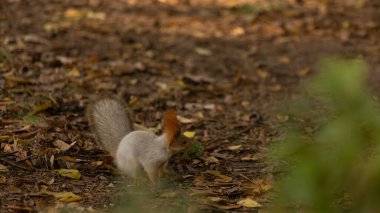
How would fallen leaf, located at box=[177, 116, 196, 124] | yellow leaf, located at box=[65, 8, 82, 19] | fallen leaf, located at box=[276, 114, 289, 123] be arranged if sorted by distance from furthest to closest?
yellow leaf, located at box=[65, 8, 82, 19]
fallen leaf, located at box=[276, 114, 289, 123]
fallen leaf, located at box=[177, 116, 196, 124]

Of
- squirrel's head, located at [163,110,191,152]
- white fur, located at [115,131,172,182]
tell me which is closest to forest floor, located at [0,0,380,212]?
white fur, located at [115,131,172,182]

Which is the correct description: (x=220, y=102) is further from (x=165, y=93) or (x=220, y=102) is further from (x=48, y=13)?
(x=48, y=13)

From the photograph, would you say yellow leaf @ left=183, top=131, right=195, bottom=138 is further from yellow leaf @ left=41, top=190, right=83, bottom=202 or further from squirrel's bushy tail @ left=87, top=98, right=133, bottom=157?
yellow leaf @ left=41, top=190, right=83, bottom=202

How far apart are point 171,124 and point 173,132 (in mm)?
54

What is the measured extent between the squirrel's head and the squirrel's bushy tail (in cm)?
51

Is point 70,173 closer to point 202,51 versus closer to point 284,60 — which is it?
point 202,51

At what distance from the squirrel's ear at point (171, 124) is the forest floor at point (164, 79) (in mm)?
350

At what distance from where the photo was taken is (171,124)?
392 centimetres

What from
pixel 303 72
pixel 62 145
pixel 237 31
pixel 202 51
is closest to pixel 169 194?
pixel 62 145

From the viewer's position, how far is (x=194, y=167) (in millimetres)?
4457

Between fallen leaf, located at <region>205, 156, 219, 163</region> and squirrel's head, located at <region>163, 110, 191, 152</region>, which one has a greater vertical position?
squirrel's head, located at <region>163, 110, 191, 152</region>

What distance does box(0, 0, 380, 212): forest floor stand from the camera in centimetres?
394

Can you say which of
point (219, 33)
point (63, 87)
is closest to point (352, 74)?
point (63, 87)

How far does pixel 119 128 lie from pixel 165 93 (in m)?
1.84
